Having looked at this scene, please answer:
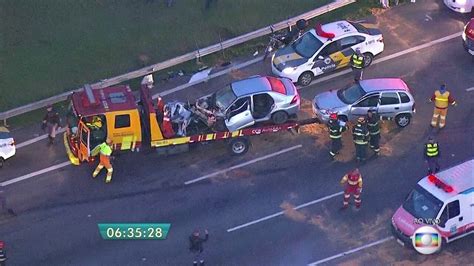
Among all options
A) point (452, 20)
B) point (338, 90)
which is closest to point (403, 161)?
point (338, 90)

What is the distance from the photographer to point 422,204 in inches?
1041

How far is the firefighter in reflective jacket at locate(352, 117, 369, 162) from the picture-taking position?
29.3 meters

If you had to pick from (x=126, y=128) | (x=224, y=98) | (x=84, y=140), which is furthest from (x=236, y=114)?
(x=84, y=140)

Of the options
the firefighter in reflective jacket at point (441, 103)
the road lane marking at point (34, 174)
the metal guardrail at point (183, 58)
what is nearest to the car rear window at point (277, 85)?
the firefighter in reflective jacket at point (441, 103)

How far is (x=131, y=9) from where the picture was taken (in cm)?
3756

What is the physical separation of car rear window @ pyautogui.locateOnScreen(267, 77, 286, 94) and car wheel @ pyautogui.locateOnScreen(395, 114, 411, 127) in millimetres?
3776

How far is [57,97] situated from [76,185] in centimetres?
492

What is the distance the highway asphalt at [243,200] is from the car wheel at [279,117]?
791 mm

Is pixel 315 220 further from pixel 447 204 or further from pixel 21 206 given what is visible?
pixel 21 206

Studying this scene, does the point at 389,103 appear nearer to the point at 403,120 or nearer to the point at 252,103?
the point at 403,120

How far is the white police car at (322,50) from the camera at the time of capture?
3338 centimetres

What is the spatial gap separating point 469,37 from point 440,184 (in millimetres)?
9138

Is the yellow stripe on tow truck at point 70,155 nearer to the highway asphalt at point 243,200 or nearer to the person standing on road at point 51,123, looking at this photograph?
the highway asphalt at point 243,200
